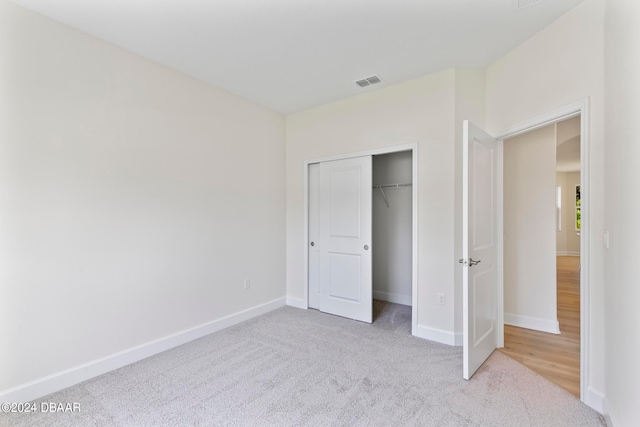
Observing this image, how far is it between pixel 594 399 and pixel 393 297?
252 centimetres

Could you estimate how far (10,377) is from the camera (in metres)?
2.00

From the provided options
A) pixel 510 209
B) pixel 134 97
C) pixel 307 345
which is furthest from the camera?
pixel 510 209

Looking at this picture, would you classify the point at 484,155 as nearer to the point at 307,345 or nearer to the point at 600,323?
the point at 600,323

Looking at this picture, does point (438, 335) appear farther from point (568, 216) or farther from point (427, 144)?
point (568, 216)

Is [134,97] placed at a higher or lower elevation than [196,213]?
higher

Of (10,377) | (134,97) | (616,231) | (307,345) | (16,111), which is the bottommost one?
(307,345)

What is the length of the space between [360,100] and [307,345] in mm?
2885

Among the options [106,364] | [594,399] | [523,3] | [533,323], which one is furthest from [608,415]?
[106,364]

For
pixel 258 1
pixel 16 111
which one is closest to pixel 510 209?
pixel 258 1

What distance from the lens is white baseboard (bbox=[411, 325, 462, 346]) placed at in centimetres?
293

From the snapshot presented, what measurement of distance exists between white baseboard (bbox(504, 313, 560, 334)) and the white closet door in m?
2.38

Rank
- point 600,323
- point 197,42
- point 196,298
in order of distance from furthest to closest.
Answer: point 196,298
point 197,42
point 600,323

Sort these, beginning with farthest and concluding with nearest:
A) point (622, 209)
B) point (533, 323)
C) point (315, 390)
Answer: point (533, 323), point (315, 390), point (622, 209)

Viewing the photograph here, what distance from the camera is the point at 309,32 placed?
2334 mm
